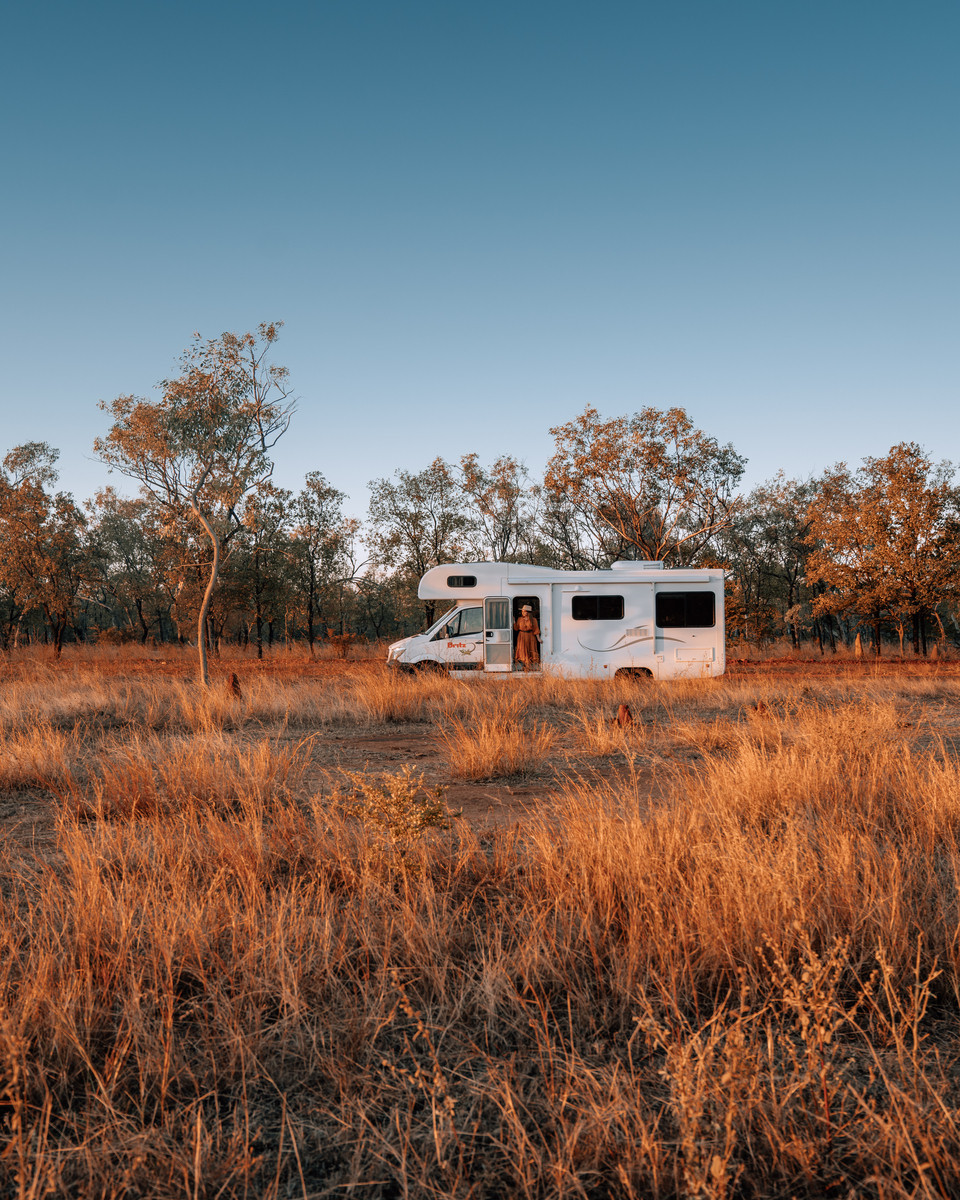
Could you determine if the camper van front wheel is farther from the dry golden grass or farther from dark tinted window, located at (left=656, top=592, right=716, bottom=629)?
the dry golden grass

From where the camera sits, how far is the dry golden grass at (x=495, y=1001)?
169cm

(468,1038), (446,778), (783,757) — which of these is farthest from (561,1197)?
(446,778)

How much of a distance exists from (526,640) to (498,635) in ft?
2.43

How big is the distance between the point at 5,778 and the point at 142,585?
131 feet

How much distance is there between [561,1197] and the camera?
1562 mm

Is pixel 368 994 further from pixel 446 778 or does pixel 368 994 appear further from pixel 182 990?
pixel 446 778

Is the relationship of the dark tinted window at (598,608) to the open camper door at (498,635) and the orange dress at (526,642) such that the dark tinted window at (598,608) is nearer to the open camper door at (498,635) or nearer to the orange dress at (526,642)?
the orange dress at (526,642)

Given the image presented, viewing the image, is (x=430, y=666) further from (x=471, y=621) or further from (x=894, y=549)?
(x=894, y=549)

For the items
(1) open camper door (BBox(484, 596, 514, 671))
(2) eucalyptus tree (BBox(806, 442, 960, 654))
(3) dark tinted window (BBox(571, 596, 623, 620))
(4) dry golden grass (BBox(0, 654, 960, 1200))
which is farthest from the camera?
(2) eucalyptus tree (BBox(806, 442, 960, 654))

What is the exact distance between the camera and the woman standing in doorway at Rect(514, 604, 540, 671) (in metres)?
14.9

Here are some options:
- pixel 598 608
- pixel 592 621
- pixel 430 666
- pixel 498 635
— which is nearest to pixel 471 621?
pixel 498 635

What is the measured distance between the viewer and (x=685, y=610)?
15500 millimetres

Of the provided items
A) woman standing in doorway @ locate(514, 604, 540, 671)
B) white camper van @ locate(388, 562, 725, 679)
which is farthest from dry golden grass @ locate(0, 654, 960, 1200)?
white camper van @ locate(388, 562, 725, 679)

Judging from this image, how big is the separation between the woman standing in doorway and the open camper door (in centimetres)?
34
